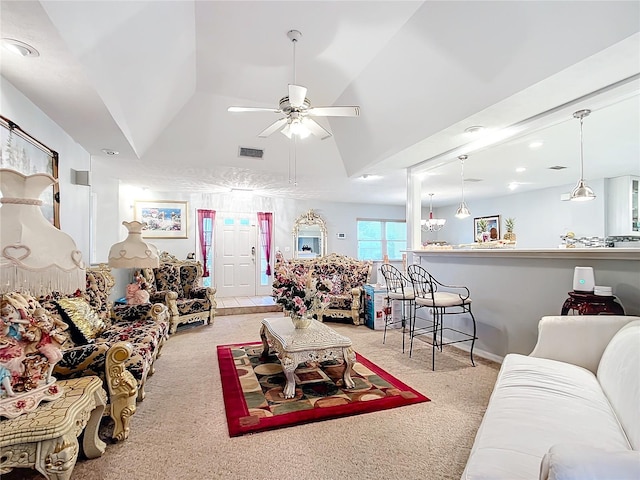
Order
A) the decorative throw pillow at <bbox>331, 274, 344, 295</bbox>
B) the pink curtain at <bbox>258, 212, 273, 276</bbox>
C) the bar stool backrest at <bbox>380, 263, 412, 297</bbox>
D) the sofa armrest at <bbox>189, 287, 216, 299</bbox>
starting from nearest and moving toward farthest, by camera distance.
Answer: the bar stool backrest at <bbox>380, 263, 412, 297</bbox>
the sofa armrest at <bbox>189, 287, 216, 299</bbox>
the decorative throw pillow at <bbox>331, 274, 344, 295</bbox>
the pink curtain at <bbox>258, 212, 273, 276</bbox>

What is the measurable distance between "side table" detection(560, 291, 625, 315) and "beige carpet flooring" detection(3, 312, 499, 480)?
1.03m

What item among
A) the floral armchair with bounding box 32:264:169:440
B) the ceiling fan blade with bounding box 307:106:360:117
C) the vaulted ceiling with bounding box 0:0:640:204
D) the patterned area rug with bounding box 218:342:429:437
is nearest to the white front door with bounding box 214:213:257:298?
the vaulted ceiling with bounding box 0:0:640:204

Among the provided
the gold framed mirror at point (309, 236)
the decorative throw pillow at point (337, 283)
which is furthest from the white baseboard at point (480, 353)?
the gold framed mirror at point (309, 236)

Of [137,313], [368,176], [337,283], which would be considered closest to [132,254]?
[137,313]

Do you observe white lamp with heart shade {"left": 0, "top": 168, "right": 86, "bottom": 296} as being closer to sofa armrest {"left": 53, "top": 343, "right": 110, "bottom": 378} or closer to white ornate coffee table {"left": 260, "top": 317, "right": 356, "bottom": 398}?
sofa armrest {"left": 53, "top": 343, "right": 110, "bottom": 378}

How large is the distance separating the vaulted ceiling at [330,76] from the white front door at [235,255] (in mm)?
2503

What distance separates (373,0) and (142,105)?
242cm

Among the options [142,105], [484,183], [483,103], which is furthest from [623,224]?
[142,105]

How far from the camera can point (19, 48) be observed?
1923 millimetres

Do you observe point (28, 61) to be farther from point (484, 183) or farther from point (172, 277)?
point (484, 183)

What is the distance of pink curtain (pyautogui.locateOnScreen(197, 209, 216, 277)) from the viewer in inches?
292

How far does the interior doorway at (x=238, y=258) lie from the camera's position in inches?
301

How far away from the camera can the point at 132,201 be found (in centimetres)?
693

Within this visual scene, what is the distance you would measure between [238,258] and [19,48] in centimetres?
610
